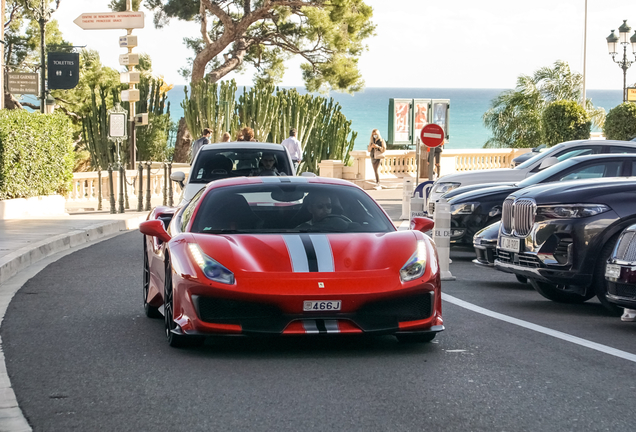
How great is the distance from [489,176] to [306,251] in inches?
413

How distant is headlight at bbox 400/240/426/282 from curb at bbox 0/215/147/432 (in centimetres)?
265

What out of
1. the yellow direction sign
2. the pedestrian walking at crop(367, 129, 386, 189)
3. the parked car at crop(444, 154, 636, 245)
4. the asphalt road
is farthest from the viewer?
the pedestrian walking at crop(367, 129, 386, 189)

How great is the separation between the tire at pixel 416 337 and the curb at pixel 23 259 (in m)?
2.67

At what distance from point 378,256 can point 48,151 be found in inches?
597

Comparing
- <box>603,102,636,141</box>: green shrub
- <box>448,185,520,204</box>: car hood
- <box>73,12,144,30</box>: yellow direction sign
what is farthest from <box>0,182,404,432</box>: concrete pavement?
<box>603,102,636,141</box>: green shrub

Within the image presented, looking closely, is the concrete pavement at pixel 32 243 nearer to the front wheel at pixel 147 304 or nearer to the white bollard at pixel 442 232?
the front wheel at pixel 147 304

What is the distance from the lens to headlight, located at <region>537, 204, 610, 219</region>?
930cm

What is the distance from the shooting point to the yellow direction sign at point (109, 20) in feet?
88.9

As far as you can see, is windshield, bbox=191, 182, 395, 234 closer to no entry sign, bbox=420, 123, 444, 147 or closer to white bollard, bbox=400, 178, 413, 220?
white bollard, bbox=400, 178, 413, 220

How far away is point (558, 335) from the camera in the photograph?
7980 mm

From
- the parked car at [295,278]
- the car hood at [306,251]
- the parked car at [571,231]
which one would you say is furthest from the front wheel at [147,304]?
the parked car at [571,231]

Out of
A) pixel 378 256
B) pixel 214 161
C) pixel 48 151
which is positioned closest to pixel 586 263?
pixel 378 256

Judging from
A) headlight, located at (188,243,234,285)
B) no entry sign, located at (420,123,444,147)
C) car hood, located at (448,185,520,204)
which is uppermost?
no entry sign, located at (420,123,444,147)

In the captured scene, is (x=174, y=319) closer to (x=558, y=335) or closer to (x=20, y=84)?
(x=558, y=335)
